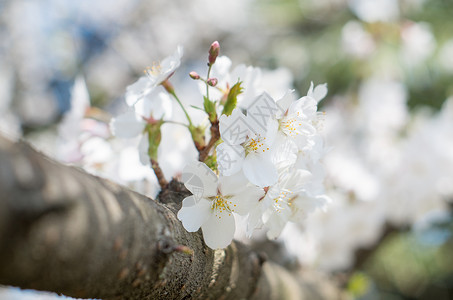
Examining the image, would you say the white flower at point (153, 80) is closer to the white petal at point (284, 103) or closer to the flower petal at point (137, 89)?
the flower petal at point (137, 89)

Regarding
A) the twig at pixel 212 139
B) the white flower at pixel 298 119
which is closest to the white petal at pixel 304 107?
the white flower at pixel 298 119

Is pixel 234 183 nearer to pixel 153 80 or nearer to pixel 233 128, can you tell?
pixel 233 128

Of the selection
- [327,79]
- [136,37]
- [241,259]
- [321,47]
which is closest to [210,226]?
[241,259]

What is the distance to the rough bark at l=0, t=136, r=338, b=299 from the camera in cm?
31

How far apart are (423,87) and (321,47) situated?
87 cm

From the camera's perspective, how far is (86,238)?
0.35 m

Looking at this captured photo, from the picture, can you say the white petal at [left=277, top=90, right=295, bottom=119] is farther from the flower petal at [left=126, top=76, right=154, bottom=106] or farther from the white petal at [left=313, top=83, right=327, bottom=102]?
the flower petal at [left=126, top=76, right=154, bottom=106]

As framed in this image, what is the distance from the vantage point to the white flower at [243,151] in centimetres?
51

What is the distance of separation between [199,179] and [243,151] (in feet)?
0.21

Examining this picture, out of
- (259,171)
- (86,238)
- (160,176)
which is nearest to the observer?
(86,238)

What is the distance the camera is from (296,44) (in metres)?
3.75

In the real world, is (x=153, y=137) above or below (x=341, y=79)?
above

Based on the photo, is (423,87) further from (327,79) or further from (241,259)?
(241,259)

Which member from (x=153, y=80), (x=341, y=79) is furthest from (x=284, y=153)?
(x=341, y=79)
